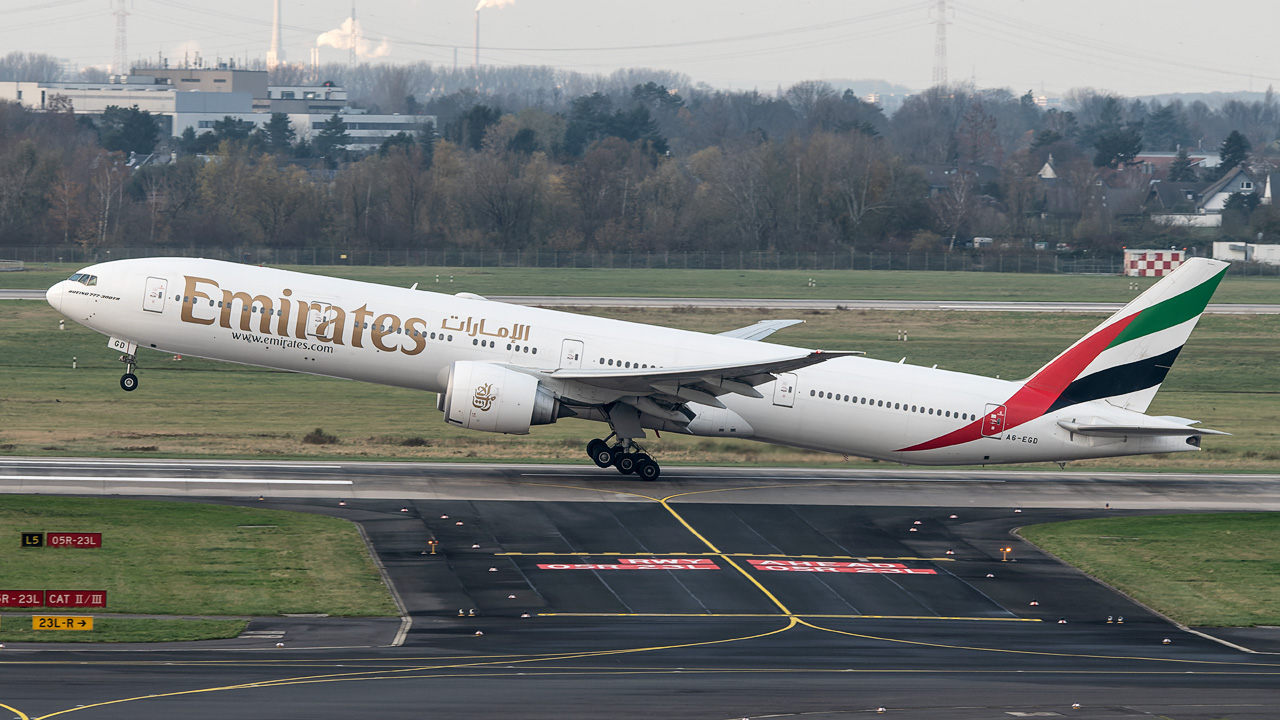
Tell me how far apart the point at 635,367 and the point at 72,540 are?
17.5 metres

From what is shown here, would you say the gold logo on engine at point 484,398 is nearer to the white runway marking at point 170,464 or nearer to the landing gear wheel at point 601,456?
the landing gear wheel at point 601,456

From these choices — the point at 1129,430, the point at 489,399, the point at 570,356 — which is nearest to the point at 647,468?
the point at 570,356

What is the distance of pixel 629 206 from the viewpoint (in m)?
170

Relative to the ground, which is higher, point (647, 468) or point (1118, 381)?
point (1118, 381)

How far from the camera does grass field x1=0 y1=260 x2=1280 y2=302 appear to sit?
379 ft

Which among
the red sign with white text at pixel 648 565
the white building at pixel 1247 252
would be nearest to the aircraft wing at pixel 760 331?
the red sign with white text at pixel 648 565

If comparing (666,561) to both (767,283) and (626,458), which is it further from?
(767,283)

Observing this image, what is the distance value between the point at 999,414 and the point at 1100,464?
11470 millimetres

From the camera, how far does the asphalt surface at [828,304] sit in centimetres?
10012

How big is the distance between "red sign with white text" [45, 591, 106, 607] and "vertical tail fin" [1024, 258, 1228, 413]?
92.7ft

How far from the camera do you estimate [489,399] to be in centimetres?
4175

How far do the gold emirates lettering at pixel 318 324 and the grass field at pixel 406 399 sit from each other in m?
7.77

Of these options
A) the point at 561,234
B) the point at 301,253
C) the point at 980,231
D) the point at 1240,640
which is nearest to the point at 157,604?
the point at 1240,640

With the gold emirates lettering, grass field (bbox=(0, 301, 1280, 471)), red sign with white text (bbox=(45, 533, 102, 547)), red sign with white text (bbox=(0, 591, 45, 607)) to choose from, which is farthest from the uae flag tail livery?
red sign with white text (bbox=(0, 591, 45, 607))
